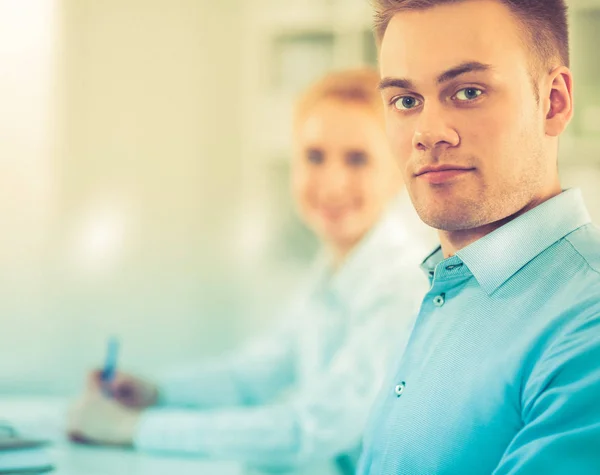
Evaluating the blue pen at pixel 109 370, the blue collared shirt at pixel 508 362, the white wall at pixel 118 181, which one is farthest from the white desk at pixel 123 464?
the white wall at pixel 118 181

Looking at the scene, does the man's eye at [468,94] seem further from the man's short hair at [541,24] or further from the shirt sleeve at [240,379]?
the shirt sleeve at [240,379]

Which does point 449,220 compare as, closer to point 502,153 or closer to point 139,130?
point 502,153

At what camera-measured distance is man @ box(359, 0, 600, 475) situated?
63 centimetres

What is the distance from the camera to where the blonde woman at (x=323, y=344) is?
1.22 metres

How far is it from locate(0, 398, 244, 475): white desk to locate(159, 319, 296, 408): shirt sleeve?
0.87 feet

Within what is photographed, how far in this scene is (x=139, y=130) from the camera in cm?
269

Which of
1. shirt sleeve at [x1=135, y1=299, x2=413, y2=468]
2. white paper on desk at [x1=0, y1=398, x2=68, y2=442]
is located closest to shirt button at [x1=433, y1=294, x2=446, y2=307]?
shirt sleeve at [x1=135, y1=299, x2=413, y2=468]

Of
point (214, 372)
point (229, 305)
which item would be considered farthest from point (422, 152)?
point (229, 305)

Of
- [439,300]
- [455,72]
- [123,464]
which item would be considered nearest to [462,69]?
[455,72]

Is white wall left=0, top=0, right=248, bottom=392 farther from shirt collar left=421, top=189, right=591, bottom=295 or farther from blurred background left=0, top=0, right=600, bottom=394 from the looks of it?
shirt collar left=421, top=189, right=591, bottom=295

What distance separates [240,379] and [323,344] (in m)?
0.29

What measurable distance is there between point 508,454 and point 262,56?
2.07 metres

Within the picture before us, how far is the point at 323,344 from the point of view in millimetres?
1461

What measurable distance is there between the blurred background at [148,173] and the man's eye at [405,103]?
1.70 m
